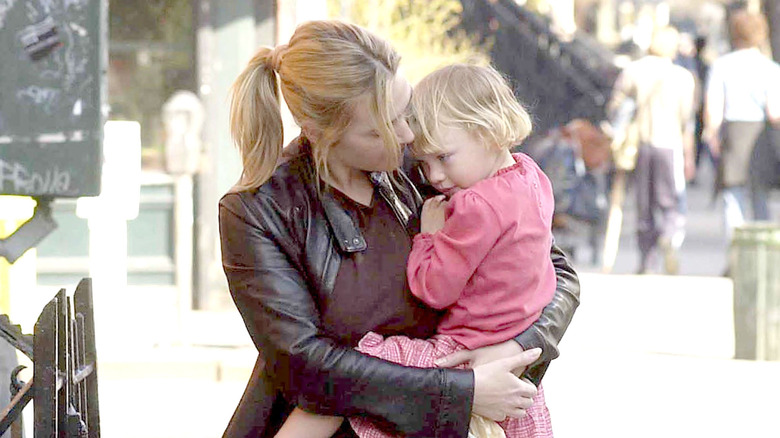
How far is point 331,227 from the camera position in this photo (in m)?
2.93

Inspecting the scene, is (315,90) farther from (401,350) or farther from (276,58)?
(401,350)

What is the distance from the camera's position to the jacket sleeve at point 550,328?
2.99 meters

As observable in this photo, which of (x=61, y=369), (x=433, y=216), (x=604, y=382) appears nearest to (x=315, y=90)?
(x=433, y=216)

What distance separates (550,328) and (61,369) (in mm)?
1037

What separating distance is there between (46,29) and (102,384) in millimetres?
3783

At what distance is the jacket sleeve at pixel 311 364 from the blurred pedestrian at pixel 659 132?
9233 millimetres

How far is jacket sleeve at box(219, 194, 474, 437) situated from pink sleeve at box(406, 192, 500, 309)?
15 centimetres

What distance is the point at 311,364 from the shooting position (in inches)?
110

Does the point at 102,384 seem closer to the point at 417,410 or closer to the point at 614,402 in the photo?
the point at 614,402

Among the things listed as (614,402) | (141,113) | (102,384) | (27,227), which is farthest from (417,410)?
(141,113)

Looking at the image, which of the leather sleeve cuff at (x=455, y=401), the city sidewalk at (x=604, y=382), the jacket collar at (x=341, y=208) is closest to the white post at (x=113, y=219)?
the city sidewalk at (x=604, y=382)

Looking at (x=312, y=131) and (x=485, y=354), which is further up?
(x=312, y=131)

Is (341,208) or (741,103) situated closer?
(341,208)

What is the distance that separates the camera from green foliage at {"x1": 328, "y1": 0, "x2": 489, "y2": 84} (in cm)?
1168
